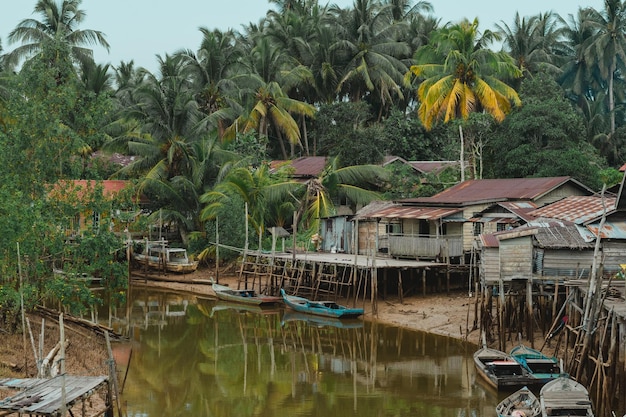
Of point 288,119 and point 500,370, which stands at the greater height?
point 288,119

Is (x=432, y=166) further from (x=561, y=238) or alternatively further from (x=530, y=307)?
(x=530, y=307)

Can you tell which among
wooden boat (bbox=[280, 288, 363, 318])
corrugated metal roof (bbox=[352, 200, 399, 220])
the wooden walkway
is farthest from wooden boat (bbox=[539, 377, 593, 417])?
corrugated metal roof (bbox=[352, 200, 399, 220])

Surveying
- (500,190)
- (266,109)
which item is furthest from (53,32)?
(500,190)

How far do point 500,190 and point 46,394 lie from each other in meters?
23.7

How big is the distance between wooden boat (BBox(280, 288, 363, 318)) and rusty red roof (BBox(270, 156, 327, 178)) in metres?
11.9

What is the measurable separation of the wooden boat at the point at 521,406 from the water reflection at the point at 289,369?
1.33 meters

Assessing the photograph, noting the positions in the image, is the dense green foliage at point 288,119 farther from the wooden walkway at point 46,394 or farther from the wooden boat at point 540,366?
the wooden boat at point 540,366

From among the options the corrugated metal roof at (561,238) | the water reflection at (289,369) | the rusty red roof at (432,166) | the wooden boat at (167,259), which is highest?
the rusty red roof at (432,166)

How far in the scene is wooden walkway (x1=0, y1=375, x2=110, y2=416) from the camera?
12023mm

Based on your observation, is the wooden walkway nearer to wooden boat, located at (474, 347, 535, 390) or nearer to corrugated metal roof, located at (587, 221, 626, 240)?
wooden boat, located at (474, 347, 535, 390)

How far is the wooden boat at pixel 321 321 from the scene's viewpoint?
28650 mm

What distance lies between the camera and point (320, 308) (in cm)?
3009

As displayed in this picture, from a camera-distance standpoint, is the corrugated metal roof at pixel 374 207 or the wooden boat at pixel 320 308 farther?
the corrugated metal roof at pixel 374 207

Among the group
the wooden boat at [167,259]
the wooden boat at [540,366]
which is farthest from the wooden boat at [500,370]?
the wooden boat at [167,259]
